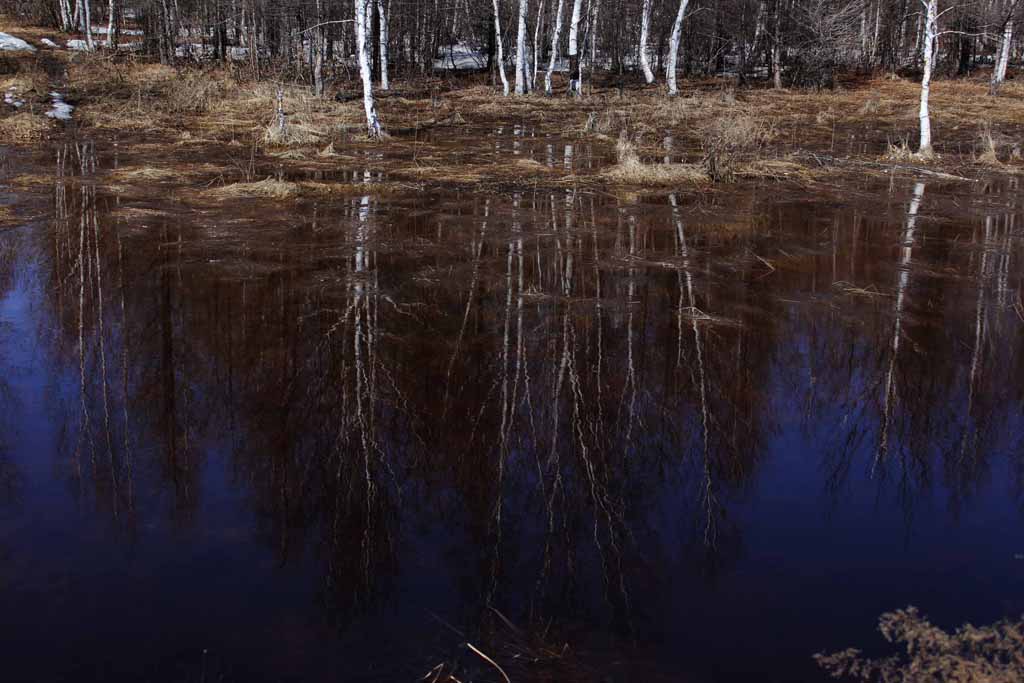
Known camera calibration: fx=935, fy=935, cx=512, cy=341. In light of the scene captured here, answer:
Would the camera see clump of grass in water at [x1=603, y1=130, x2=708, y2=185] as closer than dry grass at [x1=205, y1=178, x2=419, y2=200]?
No

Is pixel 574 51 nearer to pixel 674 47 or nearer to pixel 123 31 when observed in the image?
pixel 674 47

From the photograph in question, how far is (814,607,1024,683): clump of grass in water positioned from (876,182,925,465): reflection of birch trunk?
6.78ft

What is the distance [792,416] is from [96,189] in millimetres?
12828

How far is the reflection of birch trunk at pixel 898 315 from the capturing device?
7.07 meters

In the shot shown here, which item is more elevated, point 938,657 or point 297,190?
point 297,190

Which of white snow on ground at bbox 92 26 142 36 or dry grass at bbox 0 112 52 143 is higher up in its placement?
white snow on ground at bbox 92 26 142 36

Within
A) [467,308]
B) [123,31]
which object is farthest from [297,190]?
[123,31]

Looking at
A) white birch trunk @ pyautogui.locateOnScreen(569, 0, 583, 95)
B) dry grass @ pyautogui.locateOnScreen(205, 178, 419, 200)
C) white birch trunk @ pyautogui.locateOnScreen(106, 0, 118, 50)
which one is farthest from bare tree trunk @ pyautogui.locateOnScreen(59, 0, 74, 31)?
dry grass @ pyautogui.locateOnScreen(205, 178, 419, 200)

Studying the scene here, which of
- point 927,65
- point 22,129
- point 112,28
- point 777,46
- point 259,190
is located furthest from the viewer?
point 112,28

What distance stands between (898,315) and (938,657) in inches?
234

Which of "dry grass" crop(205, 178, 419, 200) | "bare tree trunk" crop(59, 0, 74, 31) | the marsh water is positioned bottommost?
the marsh water

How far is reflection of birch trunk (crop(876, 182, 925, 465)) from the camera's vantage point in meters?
7.07

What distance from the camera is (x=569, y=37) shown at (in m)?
41.5

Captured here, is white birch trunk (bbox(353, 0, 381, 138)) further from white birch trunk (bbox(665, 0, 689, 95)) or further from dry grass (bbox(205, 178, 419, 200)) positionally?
white birch trunk (bbox(665, 0, 689, 95))
